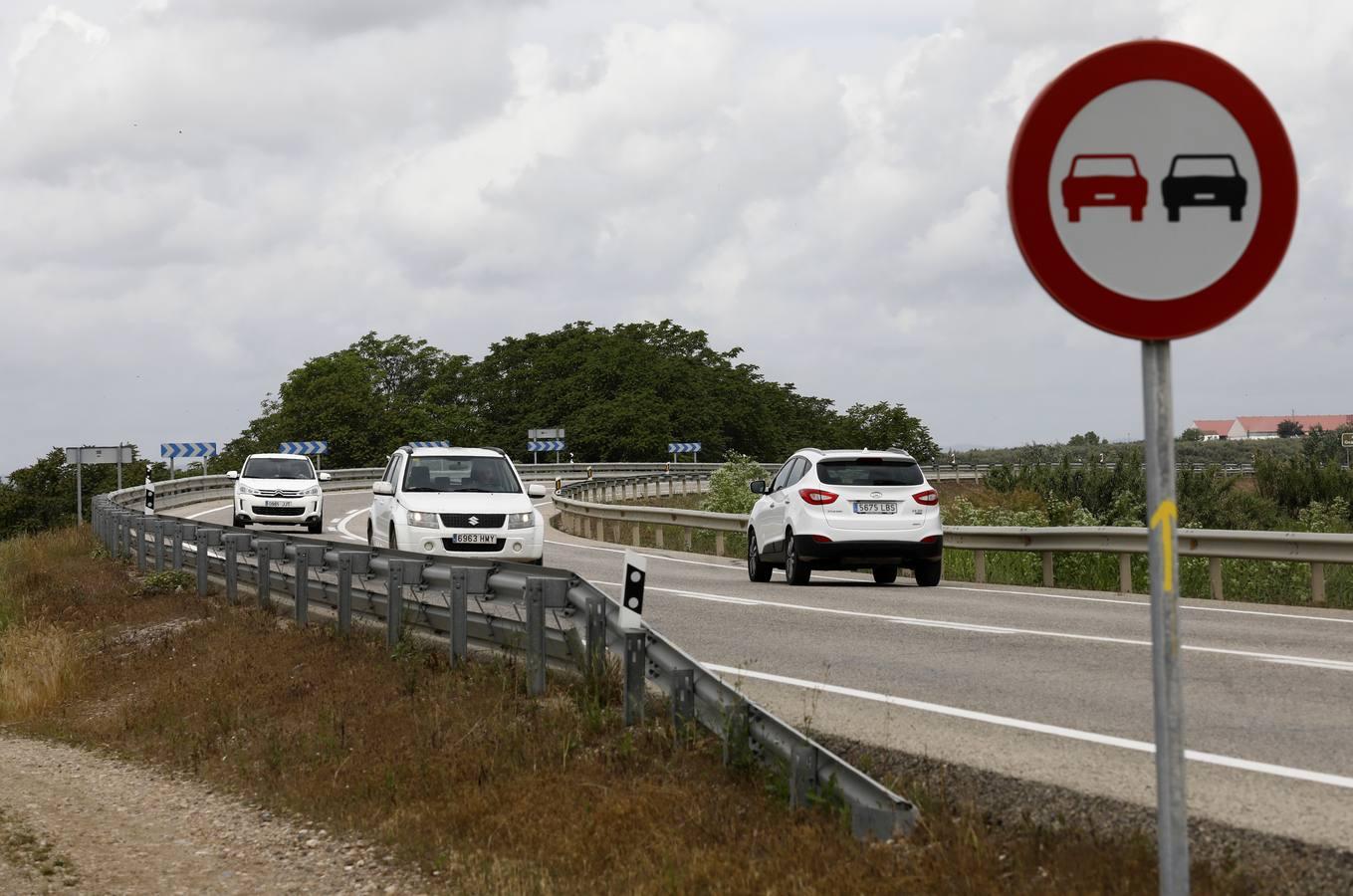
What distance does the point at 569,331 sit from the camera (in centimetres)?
13075

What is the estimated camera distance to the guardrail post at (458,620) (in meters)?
10.9

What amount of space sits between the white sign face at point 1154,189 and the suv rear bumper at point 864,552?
582 inches

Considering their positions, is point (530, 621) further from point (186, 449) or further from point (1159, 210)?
point (186, 449)

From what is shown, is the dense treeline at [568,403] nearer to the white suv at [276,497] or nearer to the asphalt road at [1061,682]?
the white suv at [276,497]

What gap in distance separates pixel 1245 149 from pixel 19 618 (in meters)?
19.1

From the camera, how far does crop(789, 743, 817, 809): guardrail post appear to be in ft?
21.6

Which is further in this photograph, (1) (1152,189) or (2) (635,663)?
(2) (635,663)

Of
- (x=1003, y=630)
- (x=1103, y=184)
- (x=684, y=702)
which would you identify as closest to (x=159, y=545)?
(x=1003, y=630)

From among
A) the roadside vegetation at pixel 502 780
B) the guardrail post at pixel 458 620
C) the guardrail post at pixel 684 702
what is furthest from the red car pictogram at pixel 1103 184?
the guardrail post at pixel 458 620

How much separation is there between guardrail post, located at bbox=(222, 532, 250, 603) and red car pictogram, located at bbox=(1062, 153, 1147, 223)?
1477 cm

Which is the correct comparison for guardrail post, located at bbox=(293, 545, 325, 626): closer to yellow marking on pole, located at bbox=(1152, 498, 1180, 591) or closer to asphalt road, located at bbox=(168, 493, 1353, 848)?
asphalt road, located at bbox=(168, 493, 1353, 848)

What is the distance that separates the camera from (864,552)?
1856cm

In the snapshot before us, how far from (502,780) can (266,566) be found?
9.01 meters

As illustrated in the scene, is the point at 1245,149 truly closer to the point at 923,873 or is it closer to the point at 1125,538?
the point at 923,873
